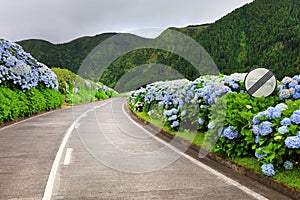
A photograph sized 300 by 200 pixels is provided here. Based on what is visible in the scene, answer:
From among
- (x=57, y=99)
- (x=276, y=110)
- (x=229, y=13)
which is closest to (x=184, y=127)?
Result: (x=276, y=110)

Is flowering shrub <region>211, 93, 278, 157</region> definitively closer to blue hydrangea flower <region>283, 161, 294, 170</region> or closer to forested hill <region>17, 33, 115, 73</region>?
blue hydrangea flower <region>283, 161, 294, 170</region>

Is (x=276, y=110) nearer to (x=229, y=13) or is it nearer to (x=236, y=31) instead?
(x=236, y=31)

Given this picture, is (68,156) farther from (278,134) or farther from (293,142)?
(293,142)

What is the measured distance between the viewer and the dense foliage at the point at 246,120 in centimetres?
567

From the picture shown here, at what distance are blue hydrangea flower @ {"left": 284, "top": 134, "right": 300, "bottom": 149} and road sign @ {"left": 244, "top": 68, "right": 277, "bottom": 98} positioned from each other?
2122mm

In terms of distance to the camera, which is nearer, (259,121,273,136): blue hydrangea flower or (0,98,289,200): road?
(0,98,289,200): road

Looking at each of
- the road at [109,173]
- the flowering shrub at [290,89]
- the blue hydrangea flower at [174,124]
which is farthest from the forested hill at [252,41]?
the flowering shrub at [290,89]

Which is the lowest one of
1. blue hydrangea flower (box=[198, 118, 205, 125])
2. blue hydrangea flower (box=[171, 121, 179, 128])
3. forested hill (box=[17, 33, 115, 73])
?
blue hydrangea flower (box=[171, 121, 179, 128])

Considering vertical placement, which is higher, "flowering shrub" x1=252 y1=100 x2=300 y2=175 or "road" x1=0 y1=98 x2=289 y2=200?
"flowering shrub" x1=252 y1=100 x2=300 y2=175

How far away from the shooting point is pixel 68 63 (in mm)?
82250

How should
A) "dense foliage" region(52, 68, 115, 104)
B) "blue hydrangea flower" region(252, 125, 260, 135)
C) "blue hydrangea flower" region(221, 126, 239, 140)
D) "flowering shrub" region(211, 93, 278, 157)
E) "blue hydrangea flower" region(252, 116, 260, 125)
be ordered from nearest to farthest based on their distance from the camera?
"blue hydrangea flower" region(252, 125, 260, 135) < "blue hydrangea flower" region(252, 116, 260, 125) < "flowering shrub" region(211, 93, 278, 157) < "blue hydrangea flower" region(221, 126, 239, 140) < "dense foliage" region(52, 68, 115, 104)

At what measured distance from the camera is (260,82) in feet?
23.8

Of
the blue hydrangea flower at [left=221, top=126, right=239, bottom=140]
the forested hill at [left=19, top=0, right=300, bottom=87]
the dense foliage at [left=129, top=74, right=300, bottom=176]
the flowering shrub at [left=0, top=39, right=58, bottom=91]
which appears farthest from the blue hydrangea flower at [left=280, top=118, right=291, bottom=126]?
the forested hill at [left=19, top=0, right=300, bottom=87]

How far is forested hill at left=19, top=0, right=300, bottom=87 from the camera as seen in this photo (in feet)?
215
